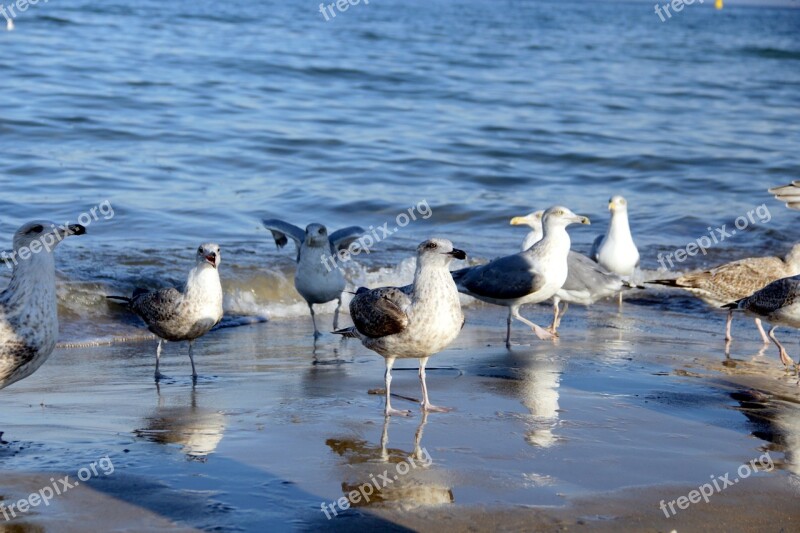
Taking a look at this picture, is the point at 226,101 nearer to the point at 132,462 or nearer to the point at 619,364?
the point at 619,364

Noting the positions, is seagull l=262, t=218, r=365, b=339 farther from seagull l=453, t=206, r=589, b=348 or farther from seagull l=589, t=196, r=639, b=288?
seagull l=589, t=196, r=639, b=288

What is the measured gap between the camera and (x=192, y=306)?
7.11m

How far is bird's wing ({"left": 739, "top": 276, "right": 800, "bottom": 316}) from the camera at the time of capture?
7630 millimetres

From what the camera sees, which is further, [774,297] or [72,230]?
[774,297]

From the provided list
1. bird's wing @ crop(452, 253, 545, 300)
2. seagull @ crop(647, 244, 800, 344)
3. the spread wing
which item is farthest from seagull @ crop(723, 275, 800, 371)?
the spread wing

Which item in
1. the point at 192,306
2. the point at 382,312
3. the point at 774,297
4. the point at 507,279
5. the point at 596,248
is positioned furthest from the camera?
the point at 596,248

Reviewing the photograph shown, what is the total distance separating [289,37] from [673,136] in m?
12.8

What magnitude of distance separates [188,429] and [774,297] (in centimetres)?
435

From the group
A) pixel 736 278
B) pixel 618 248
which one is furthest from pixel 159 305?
pixel 618 248

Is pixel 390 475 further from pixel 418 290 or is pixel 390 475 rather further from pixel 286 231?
pixel 286 231

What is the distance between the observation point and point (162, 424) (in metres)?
5.89

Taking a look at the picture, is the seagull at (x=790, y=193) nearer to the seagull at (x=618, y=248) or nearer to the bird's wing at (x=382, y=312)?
the seagull at (x=618, y=248)

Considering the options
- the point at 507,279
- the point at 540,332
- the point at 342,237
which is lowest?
the point at 540,332

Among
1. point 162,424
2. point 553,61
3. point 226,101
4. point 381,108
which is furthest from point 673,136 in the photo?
point 162,424
